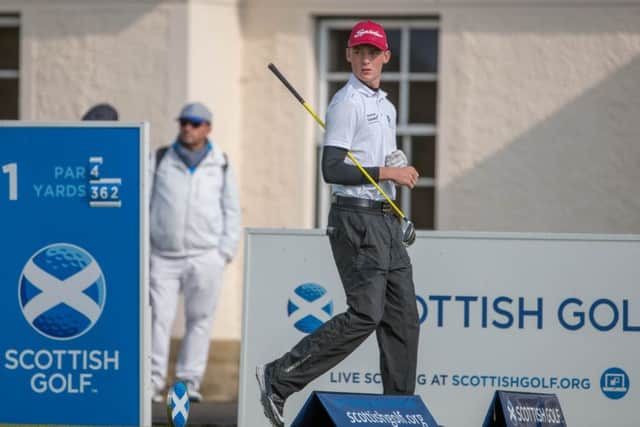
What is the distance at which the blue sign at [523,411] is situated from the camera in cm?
712

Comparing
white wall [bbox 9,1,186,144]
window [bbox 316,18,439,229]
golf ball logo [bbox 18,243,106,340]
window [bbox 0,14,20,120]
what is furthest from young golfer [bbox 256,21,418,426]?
window [bbox 0,14,20,120]

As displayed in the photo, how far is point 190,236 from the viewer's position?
36.8 ft

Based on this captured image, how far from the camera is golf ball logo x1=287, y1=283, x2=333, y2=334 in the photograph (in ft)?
28.1

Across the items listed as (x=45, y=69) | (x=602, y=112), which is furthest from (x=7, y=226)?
(x=602, y=112)

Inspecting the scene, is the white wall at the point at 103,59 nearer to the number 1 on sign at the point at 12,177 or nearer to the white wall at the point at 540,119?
the white wall at the point at 540,119

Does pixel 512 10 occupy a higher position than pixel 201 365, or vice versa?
pixel 512 10

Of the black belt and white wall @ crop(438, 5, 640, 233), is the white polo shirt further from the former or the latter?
white wall @ crop(438, 5, 640, 233)

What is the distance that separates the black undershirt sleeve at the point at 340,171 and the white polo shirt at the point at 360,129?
44 millimetres

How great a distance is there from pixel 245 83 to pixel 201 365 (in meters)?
2.92

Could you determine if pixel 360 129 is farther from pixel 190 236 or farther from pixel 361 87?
pixel 190 236

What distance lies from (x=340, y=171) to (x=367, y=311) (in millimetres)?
691

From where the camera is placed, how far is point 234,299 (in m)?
13.1

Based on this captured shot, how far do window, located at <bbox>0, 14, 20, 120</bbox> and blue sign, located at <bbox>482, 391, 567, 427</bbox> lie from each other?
7066 millimetres

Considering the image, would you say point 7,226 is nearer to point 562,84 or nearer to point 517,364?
point 517,364
